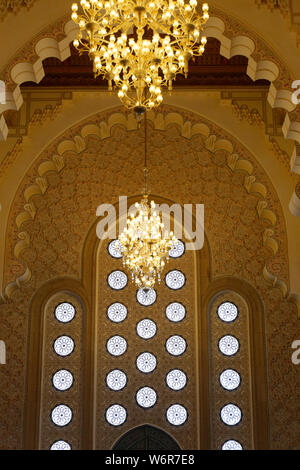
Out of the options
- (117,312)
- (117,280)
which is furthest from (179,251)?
(117,312)

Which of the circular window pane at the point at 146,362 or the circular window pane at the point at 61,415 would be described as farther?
the circular window pane at the point at 146,362

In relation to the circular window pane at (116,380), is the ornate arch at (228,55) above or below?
above

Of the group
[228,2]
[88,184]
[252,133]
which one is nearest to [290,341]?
[252,133]

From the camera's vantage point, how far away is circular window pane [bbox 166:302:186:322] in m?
11.8

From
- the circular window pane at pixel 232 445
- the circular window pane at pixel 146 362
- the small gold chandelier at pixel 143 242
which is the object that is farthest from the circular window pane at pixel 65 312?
the circular window pane at pixel 232 445

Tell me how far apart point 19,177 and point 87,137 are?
4.64 feet

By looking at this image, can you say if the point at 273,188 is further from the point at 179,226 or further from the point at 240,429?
the point at 240,429

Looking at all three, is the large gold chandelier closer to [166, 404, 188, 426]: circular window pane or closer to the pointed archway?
[166, 404, 188, 426]: circular window pane

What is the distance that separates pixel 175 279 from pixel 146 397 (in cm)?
193

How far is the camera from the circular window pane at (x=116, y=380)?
11.4 meters

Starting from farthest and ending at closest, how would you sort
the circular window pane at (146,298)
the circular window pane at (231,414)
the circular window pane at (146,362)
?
the circular window pane at (146,298)
the circular window pane at (146,362)
the circular window pane at (231,414)

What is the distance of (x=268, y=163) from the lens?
10.6m

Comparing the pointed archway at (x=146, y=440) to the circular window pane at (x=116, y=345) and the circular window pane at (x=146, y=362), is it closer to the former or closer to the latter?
the circular window pane at (x=146, y=362)

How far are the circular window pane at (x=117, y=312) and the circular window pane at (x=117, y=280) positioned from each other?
28cm
